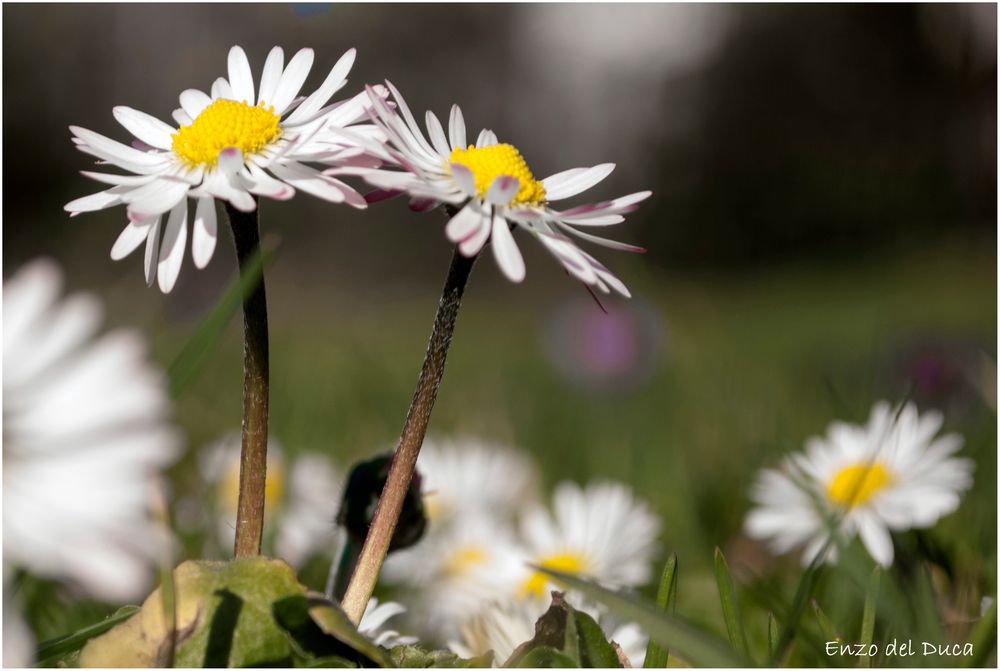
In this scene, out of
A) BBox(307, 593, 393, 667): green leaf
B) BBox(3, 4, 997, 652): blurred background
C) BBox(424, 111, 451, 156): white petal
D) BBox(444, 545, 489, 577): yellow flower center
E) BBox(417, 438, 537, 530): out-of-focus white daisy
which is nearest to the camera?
BBox(307, 593, 393, 667): green leaf

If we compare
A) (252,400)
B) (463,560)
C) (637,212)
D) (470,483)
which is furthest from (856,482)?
(637,212)

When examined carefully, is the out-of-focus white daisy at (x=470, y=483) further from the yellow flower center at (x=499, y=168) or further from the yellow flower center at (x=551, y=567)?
the yellow flower center at (x=499, y=168)

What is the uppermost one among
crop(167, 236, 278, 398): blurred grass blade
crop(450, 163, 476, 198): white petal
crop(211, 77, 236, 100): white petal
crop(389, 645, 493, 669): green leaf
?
crop(211, 77, 236, 100): white petal

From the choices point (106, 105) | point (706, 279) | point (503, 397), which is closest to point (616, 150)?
point (706, 279)

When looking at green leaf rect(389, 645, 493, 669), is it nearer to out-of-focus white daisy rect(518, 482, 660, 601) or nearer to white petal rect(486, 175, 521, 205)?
white petal rect(486, 175, 521, 205)

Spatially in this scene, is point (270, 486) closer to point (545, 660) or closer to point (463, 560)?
point (463, 560)

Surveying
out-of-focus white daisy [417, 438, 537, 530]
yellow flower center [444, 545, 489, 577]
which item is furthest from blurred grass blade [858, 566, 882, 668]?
out-of-focus white daisy [417, 438, 537, 530]
